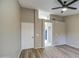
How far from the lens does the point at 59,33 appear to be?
286 inches

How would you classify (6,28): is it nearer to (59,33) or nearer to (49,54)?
(49,54)

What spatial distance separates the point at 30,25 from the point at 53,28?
2.35m

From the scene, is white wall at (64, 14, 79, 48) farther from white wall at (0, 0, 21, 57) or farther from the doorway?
white wall at (0, 0, 21, 57)

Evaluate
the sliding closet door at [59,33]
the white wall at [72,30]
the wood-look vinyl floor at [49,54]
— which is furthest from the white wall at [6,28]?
the white wall at [72,30]

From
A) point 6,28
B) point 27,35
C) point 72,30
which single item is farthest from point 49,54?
point 72,30

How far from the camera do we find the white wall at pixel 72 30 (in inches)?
252

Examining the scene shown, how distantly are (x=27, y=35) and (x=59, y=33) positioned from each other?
3259 millimetres

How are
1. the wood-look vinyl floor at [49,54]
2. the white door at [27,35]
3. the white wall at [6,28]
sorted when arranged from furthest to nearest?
the white door at [27,35] → the wood-look vinyl floor at [49,54] → the white wall at [6,28]

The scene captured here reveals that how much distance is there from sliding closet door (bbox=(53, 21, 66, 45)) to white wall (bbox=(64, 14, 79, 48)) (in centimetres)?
46

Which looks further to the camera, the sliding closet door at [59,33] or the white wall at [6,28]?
the sliding closet door at [59,33]

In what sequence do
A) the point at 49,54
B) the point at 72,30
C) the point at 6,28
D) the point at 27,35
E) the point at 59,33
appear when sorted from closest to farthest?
1. the point at 6,28
2. the point at 49,54
3. the point at 27,35
4. the point at 72,30
5. the point at 59,33

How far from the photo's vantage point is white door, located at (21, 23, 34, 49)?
17.7 feet

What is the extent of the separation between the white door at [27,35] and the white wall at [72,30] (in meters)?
3.64

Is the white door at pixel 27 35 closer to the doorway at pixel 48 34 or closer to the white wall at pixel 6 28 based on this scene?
the doorway at pixel 48 34
